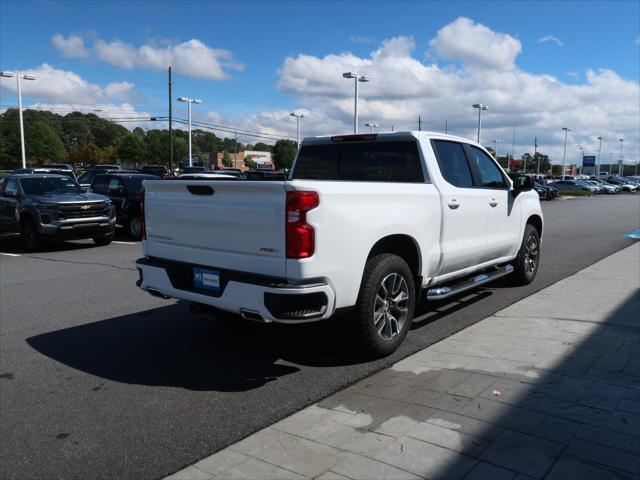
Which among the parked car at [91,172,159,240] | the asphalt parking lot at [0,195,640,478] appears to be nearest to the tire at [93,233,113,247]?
the parked car at [91,172,159,240]

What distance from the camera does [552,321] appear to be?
19.6 ft

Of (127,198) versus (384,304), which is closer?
(384,304)

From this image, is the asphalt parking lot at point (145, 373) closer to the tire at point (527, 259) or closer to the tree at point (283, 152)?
the tire at point (527, 259)

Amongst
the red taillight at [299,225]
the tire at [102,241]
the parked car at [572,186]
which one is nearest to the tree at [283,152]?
the parked car at [572,186]

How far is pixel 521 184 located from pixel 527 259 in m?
1.24

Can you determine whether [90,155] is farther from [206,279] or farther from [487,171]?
[206,279]

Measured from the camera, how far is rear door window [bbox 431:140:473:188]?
5.79 meters

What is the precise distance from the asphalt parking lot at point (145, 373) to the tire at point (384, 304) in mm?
200

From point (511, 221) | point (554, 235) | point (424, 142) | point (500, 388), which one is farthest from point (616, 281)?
point (554, 235)

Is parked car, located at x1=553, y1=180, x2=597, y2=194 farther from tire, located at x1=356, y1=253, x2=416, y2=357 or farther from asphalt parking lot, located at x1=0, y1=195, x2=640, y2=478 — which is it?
tire, located at x1=356, y1=253, x2=416, y2=357

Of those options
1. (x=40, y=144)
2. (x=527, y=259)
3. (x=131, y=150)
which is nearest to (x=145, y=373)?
(x=527, y=259)

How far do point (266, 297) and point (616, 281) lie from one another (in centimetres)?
641

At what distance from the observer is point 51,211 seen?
40.8 ft

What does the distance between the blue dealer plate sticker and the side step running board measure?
6.99 ft
